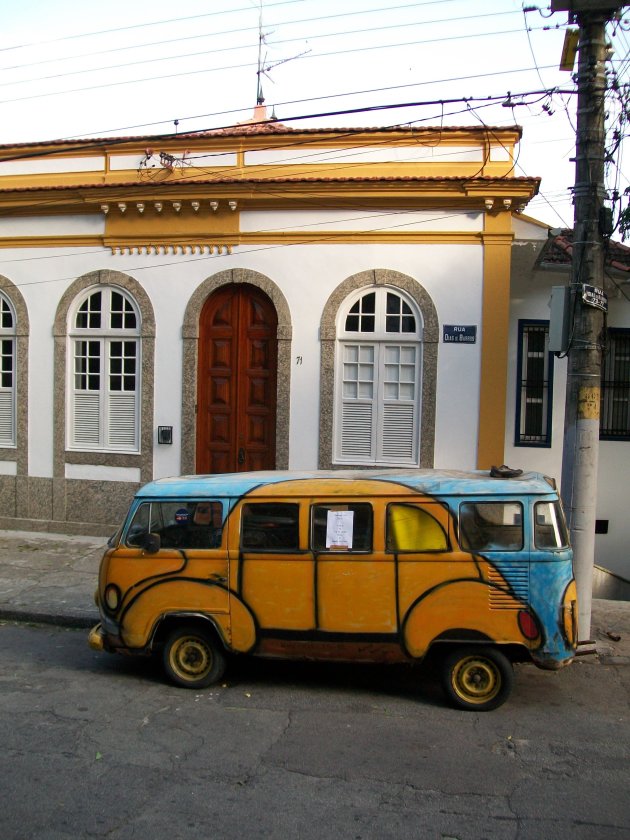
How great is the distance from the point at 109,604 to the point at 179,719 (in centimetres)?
124

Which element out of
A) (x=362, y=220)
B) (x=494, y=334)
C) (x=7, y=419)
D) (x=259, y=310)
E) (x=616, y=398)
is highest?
(x=362, y=220)

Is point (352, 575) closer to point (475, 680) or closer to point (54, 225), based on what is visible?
point (475, 680)

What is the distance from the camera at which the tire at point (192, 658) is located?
6734mm

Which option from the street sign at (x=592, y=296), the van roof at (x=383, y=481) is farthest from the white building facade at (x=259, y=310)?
the van roof at (x=383, y=481)

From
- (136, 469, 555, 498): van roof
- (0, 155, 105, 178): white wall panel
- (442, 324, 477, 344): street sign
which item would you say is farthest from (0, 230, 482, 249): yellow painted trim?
(136, 469, 555, 498): van roof

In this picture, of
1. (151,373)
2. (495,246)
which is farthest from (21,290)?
(495,246)

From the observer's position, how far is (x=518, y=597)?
20.2 feet

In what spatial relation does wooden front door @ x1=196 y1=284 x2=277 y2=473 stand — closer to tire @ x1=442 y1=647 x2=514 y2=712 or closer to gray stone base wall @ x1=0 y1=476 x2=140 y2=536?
gray stone base wall @ x1=0 y1=476 x2=140 y2=536

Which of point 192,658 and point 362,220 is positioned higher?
point 362,220

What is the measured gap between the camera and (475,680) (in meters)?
6.35

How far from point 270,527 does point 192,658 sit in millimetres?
1340

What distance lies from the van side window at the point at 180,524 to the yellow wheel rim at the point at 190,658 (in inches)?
32.7

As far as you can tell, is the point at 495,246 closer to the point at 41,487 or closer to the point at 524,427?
the point at 524,427

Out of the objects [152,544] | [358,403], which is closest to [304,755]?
[152,544]
